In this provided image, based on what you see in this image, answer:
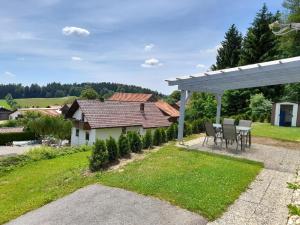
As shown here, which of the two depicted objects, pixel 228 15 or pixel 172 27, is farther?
Result: pixel 172 27

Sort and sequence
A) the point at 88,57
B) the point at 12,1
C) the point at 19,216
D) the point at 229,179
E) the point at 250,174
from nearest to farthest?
the point at 19,216 → the point at 229,179 → the point at 250,174 → the point at 12,1 → the point at 88,57

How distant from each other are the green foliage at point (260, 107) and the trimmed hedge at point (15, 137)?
84.0ft

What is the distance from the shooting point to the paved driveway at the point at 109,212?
16.4 ft

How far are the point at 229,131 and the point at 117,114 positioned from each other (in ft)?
67.1

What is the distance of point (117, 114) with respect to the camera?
29203 millimetres

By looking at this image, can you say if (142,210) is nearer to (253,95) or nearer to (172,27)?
(172,27)

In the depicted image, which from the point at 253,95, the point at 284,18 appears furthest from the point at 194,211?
the point at 284,18

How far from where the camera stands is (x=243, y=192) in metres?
6.18

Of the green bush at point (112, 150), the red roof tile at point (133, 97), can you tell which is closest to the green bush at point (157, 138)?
the green bush at point (112, 150)

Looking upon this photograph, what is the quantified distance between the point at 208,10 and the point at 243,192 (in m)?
10.6

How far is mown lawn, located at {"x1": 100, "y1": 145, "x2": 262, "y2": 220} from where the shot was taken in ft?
18.4

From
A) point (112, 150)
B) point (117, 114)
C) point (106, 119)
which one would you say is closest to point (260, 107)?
point (117, 114)

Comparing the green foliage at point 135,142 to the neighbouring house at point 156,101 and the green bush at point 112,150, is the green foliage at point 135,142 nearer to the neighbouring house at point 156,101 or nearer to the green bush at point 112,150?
the green bush at point 112,150

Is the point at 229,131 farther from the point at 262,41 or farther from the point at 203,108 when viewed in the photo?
the point at 262,41
